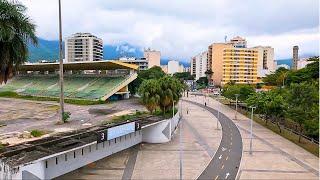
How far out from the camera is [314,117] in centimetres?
4666

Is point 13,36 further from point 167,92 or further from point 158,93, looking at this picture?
point 167,92

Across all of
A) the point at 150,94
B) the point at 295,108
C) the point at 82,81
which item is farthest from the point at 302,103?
the point at 82,81

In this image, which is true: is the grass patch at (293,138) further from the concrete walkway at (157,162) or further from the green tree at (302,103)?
the concrete walkway at (157,162)

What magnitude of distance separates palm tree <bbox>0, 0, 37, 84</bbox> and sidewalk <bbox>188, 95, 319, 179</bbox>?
78.5 feet

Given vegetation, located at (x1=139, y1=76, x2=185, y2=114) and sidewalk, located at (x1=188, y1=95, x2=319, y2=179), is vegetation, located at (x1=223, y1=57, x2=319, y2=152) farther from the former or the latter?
vegetation, located at (x1=139, y1=76, x2=185, y2=114)

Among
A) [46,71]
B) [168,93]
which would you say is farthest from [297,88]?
[46,71]

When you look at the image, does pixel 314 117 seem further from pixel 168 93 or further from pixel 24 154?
pixel 24 154

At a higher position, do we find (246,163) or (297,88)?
(297,88)

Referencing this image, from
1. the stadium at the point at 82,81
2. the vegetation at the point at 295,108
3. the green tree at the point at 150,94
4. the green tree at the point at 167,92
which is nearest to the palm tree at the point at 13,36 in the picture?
the green tree at the point at 150,94

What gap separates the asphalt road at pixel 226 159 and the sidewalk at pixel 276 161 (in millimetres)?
755

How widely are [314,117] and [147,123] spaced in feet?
72.3

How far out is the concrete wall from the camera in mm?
24531

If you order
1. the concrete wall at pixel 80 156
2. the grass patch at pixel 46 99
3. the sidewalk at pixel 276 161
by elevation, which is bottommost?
the sidewalk at pixel 276 161

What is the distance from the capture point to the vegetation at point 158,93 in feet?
177
